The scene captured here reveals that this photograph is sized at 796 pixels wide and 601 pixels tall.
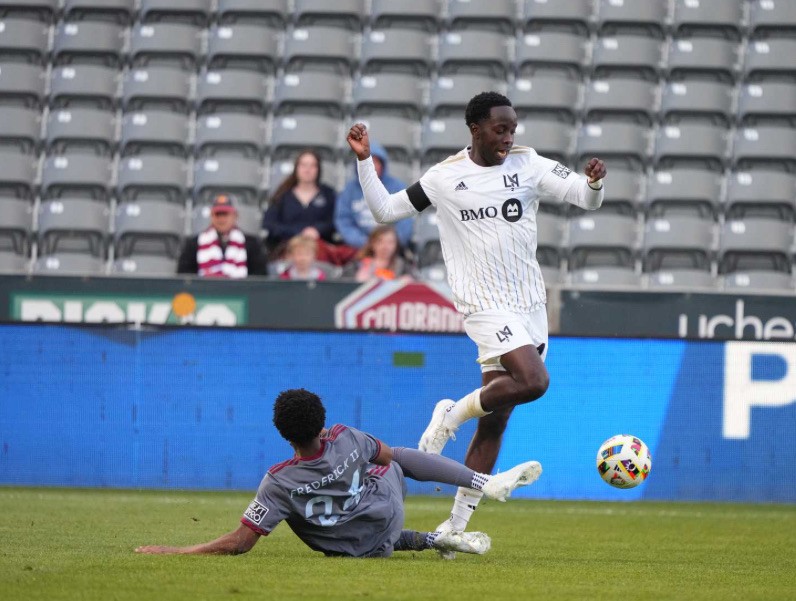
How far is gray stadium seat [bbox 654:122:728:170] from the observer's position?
574 inches

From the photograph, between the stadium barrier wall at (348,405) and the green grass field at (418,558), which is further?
the stadium barrier wall at (348,405)

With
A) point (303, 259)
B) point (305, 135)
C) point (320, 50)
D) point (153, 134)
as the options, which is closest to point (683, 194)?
point (305, 135)

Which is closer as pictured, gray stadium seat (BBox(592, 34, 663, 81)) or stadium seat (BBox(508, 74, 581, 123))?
stadium seat (BBox(508, 74, 581, 123))

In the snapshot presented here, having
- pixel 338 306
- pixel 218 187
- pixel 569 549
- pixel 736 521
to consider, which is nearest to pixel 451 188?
pixel 569 549

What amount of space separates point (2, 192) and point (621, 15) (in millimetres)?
7177

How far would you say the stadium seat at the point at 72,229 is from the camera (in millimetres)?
14070

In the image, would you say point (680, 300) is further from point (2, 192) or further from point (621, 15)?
point (2, 192)

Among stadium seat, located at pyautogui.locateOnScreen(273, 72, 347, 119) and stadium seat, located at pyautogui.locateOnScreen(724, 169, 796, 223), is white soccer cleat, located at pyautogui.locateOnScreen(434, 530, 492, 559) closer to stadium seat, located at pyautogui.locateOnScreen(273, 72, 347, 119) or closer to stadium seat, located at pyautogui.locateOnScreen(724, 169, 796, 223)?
stadium seat, located at pyautogui.locateOnScreen(724, 169, 796, 223)

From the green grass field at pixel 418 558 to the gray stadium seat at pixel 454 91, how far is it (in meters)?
6.18

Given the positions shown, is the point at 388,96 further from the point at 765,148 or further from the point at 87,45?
the point at 765,148

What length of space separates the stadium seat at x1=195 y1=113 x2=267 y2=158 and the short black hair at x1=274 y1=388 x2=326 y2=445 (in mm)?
9300

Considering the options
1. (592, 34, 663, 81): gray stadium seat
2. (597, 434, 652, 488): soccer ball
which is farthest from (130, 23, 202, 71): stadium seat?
(597, 434, 652, 488): soccer ball

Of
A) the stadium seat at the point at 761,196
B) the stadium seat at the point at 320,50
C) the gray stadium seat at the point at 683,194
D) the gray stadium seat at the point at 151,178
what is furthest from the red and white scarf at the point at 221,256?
the stadium seat at the point at 761,196

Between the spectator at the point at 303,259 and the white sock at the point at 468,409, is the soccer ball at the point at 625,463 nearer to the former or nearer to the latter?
the white sock at the point at 468,409
